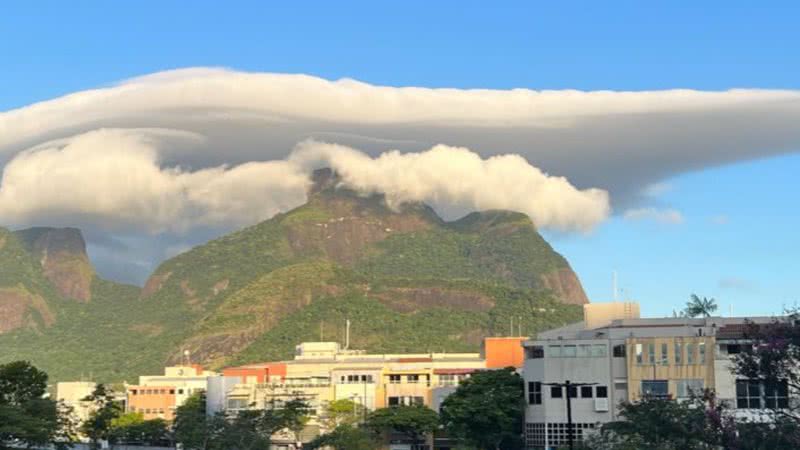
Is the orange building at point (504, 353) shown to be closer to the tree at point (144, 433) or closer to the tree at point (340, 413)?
the tree at point (340, 413)

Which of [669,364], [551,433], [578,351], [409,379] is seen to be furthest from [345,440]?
[409,379]

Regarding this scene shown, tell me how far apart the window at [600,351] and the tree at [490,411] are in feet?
32.1

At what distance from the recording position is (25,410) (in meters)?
95.9

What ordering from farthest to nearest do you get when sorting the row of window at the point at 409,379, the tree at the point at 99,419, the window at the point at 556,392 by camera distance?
the row of window at the point at 409,379, the tree at the point at 99,419, the window at the point at 556,392

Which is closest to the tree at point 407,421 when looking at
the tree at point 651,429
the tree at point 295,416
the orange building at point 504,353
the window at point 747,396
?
the tree at point 295,416

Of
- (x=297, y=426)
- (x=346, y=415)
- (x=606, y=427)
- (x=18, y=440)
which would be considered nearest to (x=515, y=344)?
(x=346, y=415)

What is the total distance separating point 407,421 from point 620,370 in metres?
34.5

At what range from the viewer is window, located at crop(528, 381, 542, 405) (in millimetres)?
113062

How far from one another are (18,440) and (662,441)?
49493 mm

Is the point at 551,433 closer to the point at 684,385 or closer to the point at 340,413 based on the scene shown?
the point at 684,385

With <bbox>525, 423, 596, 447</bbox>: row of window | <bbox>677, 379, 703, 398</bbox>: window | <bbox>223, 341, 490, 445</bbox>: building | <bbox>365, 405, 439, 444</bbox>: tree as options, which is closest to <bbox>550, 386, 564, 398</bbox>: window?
<bbox>525, 423, 596, 447</bbox>: row of window

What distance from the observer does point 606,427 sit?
9294 centimetres

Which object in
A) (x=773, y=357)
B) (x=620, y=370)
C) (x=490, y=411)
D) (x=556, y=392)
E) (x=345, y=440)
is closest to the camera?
(x=773, y=357)

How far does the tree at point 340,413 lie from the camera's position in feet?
485
